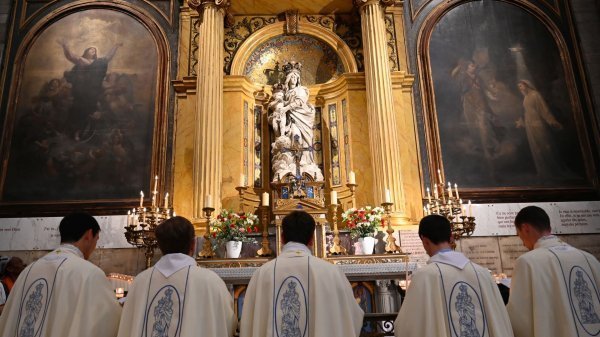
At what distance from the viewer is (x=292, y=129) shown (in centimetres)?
1038

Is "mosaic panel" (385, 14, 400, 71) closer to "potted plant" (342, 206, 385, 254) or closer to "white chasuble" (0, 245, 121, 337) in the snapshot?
"potted plant" (342, 206, 385, 254)

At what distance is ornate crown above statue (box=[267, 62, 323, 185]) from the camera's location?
9.97m

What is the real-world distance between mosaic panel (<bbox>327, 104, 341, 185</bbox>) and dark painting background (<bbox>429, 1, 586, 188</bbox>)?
7.53 ft

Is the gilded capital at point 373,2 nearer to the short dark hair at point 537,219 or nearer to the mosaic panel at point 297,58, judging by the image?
the mosaic panel at point 297,58

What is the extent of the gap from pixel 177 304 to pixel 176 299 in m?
0.04

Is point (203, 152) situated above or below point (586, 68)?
below

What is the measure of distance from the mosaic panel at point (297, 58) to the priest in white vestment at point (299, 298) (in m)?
8.72

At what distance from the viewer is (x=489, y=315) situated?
352 centimetres

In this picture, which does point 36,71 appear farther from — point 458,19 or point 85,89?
point 458,19

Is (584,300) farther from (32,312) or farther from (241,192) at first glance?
(241,192)

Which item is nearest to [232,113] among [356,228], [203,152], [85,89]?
[203,152]

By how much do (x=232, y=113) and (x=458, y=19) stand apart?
587cm

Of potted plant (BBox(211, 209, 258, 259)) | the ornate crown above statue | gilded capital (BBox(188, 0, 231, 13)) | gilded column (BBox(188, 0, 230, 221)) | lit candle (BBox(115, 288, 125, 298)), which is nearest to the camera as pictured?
lit candle (BBox(115, 288, 125, 298))

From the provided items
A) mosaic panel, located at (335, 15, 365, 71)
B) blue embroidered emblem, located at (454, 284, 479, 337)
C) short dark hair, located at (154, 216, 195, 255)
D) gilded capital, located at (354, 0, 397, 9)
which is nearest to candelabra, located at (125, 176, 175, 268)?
short dark hair, located at (154, 216, 195, 255)
